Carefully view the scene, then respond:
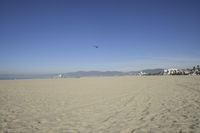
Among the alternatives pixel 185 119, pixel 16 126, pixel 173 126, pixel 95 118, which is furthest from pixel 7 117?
pixel 185 119

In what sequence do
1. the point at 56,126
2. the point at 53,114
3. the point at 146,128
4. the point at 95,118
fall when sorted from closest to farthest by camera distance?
1. the point at 146,128
2. the point at 56,126
3. the point at 95,118
4. the point at 53,114

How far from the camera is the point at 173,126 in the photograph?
20.8 feet

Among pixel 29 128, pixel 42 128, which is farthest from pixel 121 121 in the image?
pixel 29 128

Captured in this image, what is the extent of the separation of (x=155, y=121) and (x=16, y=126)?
190 inches

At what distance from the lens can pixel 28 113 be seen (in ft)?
29.2

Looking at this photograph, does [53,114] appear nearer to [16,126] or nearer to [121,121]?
[16,126]

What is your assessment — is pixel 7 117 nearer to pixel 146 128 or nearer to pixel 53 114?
pixel 53 114

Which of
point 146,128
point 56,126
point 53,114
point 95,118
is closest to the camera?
point 146,128

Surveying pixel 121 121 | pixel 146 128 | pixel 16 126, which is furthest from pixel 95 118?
pixel 16 126

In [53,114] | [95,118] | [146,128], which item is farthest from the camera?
[53,114]

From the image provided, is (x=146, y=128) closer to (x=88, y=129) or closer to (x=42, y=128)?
(x=88, y=129)

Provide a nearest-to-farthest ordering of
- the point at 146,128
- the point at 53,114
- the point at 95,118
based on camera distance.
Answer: the point at 146,128 → the point at 95,118 → the point at 53,114

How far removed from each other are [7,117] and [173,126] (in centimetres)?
639

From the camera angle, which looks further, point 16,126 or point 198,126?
point 16,126
